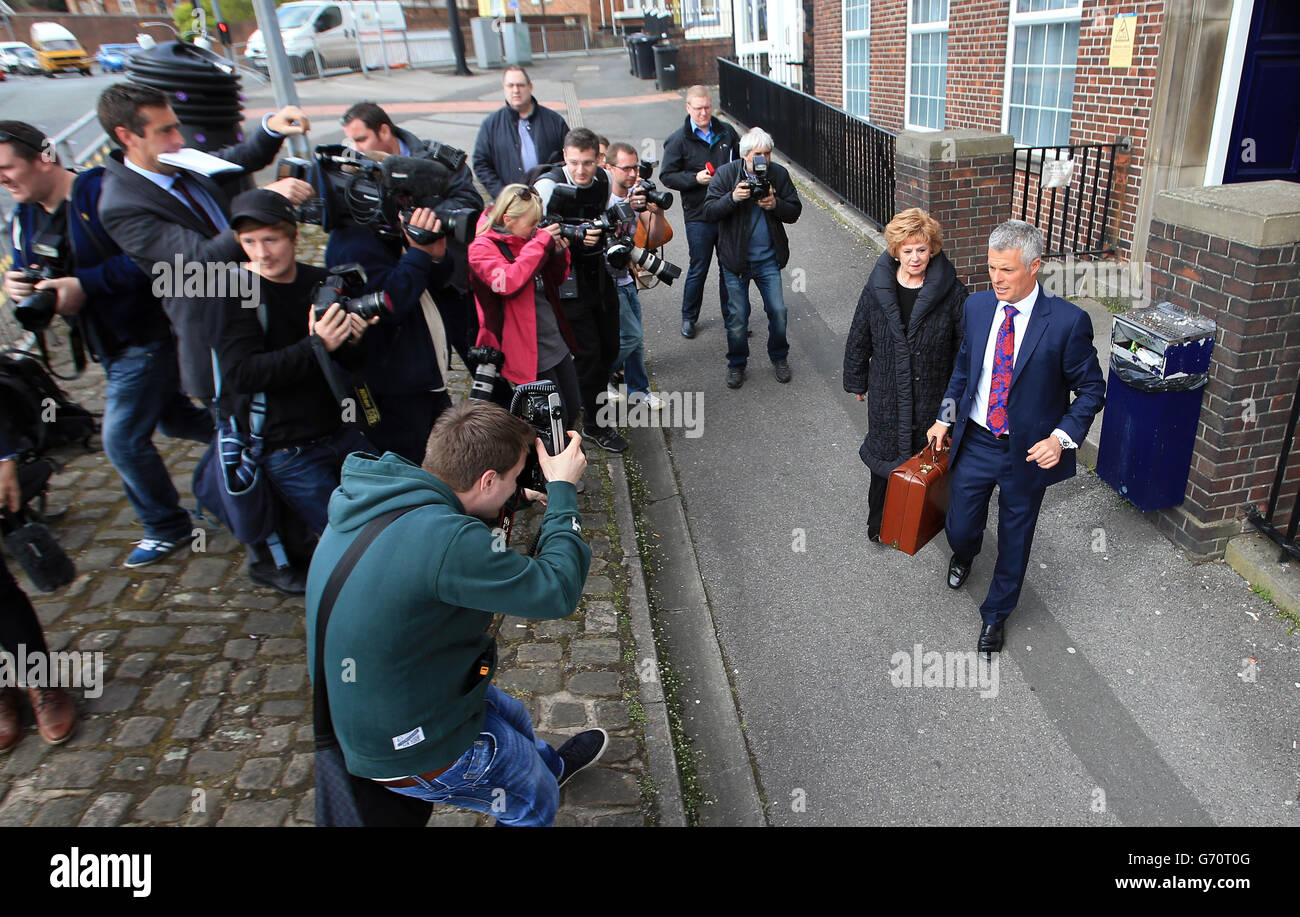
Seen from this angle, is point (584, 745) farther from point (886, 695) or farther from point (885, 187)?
point (885, 187)

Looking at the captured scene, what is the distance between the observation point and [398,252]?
464 centimetres

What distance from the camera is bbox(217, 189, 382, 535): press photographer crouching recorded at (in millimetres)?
3596

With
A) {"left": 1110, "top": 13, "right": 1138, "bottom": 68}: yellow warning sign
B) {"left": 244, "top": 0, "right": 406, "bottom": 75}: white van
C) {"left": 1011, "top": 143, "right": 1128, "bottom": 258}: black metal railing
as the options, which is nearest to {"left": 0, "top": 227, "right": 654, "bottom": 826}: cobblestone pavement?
{"left": 1011, "top": 143, "right": 1128, "bottom": 258}: black metal railing

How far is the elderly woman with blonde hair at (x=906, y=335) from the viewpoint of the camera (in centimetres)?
410

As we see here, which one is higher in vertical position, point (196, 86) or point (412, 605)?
point (196, 86)

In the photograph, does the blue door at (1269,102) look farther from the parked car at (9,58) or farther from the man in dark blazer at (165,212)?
the parked car at (9,58)

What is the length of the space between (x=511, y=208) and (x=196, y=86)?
241 centimetres

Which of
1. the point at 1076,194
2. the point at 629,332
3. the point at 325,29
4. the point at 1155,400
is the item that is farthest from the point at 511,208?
the point at 325,29

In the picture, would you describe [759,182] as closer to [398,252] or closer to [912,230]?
[912,230]

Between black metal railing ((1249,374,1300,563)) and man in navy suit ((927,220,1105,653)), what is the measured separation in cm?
128

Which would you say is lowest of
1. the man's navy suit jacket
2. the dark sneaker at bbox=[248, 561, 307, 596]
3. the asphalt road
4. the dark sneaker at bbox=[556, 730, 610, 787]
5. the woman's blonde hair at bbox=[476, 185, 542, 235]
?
the asphalt road

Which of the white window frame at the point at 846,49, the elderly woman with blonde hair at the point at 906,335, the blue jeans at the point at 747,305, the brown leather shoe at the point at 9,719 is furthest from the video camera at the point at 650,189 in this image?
the white window frame at the point at 846,49

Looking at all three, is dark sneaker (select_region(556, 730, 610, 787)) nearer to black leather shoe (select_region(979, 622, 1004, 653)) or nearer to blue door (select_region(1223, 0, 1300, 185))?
black leather shoe (select_region(979, 622, 1004, 653))
